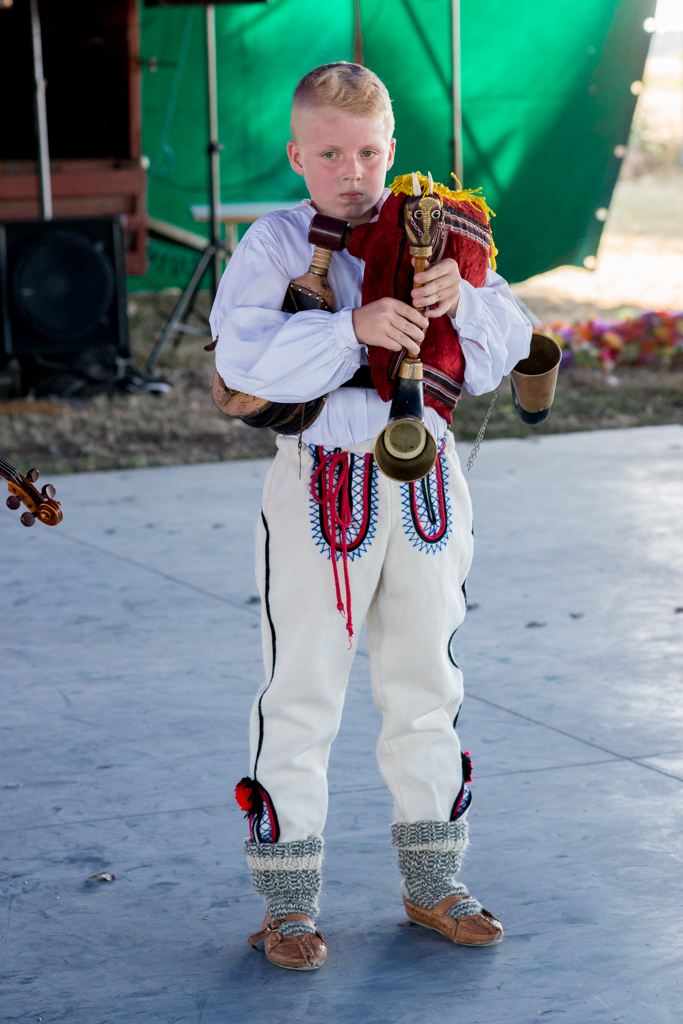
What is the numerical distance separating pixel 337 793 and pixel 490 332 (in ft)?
3.54

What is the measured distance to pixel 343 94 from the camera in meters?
1.84

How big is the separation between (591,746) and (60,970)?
127cm

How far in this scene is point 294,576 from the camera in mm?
1959

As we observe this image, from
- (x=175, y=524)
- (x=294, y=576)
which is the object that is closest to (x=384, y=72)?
(x=175, y=524)

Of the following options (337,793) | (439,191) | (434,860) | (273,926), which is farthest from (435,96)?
(273,926)

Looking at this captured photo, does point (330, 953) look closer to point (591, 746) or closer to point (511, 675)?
point (591, 746)

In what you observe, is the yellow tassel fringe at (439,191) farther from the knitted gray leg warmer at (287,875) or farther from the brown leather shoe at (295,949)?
the brown leather shoe at (295,949)

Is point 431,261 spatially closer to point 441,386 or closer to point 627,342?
point 441,386

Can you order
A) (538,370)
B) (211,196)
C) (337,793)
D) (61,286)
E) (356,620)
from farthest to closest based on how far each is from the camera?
(211,196)
(61,286)
(337,793)
(538,370)
(356,620)

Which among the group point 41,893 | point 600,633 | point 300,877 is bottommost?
point 600,633

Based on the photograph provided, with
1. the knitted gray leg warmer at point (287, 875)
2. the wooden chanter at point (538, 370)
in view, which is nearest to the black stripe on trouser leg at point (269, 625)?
the knitted gray leg warmer at point (287, 875)

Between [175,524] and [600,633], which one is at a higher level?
[600,633]

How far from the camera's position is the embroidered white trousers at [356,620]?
1950 mm

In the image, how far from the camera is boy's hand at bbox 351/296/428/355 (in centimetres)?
176
